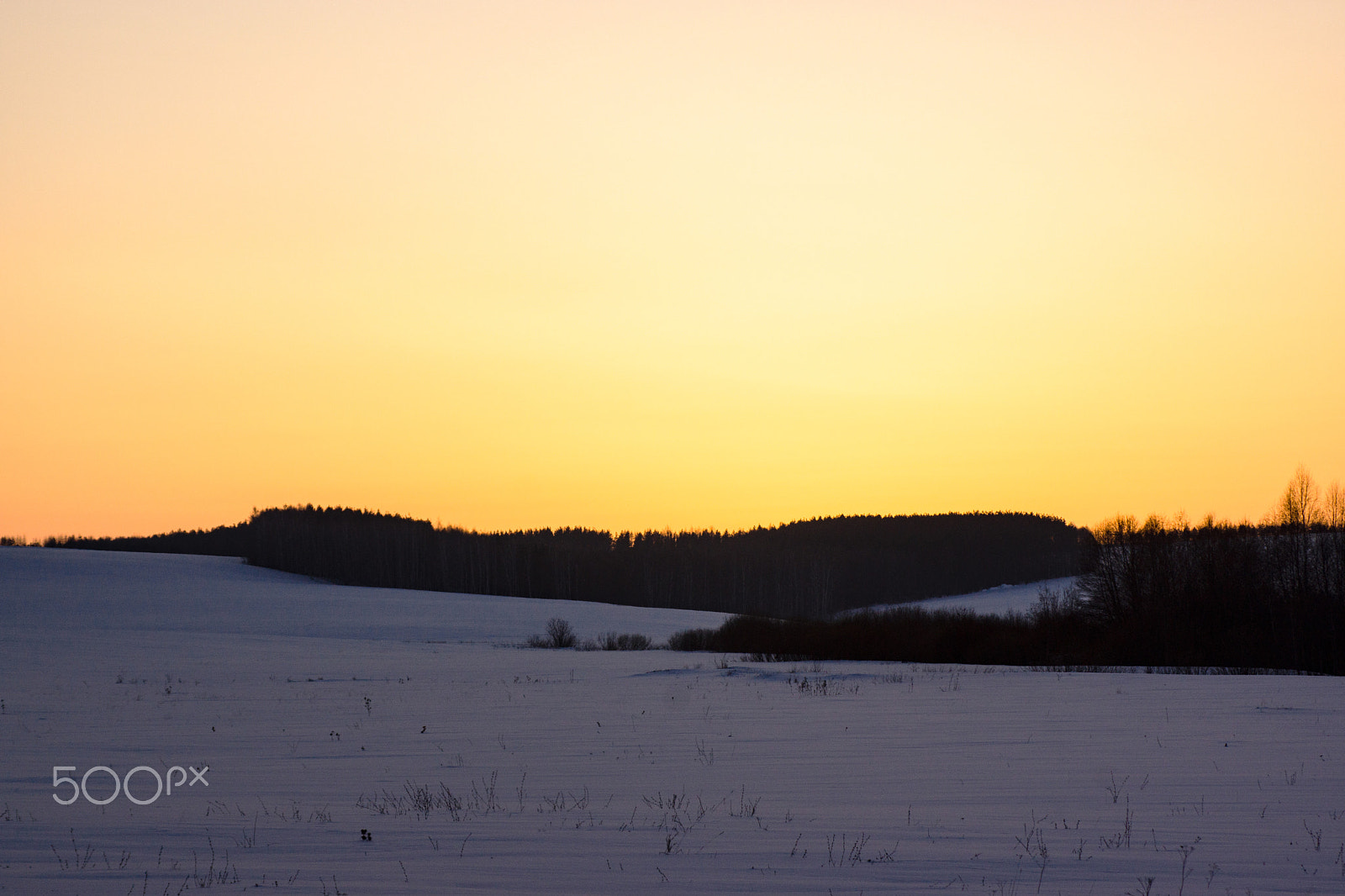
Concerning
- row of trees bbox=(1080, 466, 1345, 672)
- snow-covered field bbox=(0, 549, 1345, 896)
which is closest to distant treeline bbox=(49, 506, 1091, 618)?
row of trees bbox=(1080, 466, 1345, 672)

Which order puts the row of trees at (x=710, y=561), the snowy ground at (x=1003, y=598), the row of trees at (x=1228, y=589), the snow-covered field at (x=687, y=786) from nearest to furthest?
the snow-covered field at (x=687, y=786)
the row of trees at (x=1228, y=589)
the snowy ground at (x=1003, y=598)
the row of trees at (x=710, y=561)

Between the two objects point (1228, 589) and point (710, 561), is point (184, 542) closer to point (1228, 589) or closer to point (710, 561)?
point (710, 561)

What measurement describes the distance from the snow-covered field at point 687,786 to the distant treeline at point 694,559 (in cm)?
8537

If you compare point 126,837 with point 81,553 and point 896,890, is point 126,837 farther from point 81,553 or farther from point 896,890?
point 81,553

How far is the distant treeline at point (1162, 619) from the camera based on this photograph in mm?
49469

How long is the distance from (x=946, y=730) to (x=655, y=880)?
10.3m

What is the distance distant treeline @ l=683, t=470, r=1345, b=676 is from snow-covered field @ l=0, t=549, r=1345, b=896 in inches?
802

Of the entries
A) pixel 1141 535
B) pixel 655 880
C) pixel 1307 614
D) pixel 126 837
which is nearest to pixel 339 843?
pixel 126 837

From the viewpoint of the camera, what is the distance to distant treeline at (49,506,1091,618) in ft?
409

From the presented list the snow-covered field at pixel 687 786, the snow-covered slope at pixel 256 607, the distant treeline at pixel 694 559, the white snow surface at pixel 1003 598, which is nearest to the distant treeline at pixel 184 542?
the distant treeline at pixel 694 559

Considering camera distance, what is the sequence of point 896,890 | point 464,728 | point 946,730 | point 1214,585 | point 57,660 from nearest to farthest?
point 896,890, point 946,730, point 464,728, point 57,660, point 1214,585

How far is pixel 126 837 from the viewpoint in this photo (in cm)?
1020

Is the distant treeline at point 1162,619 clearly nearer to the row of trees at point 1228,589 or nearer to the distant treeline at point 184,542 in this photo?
the row of trees at point 1228,589

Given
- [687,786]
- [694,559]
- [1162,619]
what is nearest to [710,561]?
[694,559]
